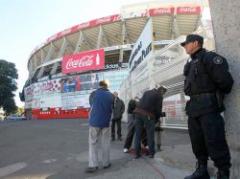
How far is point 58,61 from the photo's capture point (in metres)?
62.1

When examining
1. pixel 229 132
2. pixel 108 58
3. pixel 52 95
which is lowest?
pixel 229 132

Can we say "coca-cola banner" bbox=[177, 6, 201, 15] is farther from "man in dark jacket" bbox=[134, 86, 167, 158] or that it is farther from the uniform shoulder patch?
the uniform shoulder patch

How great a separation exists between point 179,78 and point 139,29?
139 ft

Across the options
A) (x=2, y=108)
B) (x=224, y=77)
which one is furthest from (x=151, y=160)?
(x=2, y=108)

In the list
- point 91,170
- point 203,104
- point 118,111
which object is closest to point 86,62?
point 118,111

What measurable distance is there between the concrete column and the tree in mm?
72773

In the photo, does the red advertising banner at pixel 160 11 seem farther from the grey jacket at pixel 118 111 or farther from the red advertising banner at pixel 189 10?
the grey jacket at pixel 118 111

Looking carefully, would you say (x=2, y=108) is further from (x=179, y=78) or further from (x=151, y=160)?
(x=151, y=160)

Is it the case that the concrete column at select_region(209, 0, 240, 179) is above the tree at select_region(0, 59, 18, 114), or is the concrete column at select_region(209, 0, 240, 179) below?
below

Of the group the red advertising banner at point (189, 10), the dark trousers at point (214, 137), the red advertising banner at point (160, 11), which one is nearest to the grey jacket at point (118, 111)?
the dark trousers at point (214, 137)

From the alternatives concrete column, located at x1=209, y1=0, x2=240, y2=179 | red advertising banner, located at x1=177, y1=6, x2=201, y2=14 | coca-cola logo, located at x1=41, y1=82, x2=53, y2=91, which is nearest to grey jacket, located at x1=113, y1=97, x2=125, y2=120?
concrete column, located at x1=209, y1=0, x2=240, y2=179

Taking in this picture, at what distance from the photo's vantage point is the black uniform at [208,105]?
4.05m

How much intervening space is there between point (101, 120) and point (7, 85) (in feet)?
235

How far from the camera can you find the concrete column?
432 cm
